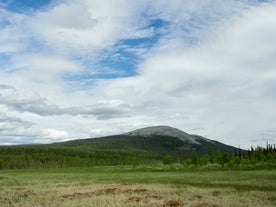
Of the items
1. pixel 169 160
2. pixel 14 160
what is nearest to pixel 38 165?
pixel 14 160

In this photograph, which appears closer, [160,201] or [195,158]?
[160,201]

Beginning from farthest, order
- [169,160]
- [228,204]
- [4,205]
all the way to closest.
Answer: [169,160]
[4,205]
[228,204]

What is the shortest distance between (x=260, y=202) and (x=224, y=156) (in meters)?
103

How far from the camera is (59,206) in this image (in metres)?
22.3

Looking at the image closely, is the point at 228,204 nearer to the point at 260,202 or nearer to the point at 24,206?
the point at 260,202

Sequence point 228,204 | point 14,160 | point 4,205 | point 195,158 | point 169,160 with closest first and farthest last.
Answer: point 228,204, point 4,205, point 195,158, point 169,160, point 14,160

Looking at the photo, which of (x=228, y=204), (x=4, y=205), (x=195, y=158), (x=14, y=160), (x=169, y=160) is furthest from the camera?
(x=14, y=160)

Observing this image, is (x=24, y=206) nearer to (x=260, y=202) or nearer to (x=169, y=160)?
(x=260, y=202)

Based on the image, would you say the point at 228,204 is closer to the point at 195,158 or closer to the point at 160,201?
the point at 160,201

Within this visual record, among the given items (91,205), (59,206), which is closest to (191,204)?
(91,205)

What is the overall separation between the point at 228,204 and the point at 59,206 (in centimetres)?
994

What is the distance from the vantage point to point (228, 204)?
21516mm

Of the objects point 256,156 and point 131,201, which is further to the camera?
point 256,156

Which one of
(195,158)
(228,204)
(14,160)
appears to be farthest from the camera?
(14,160)
